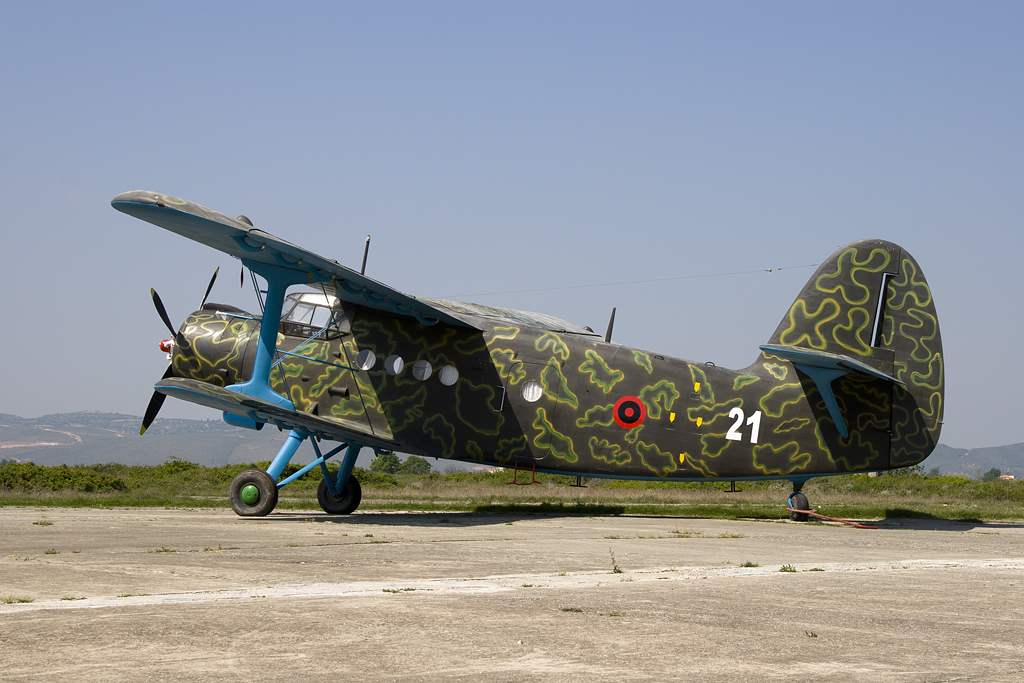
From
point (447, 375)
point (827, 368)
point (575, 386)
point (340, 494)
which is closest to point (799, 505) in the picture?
point (827, 368)

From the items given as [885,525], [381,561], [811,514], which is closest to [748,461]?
[811,514]

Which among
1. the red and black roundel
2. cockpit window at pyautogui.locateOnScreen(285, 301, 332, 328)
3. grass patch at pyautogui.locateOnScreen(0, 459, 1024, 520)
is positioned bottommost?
grass patch at pyautogui.locateOnScreen(0, 459, 1024, 520)

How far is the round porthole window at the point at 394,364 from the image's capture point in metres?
15.6

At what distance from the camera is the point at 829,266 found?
15.5 metres

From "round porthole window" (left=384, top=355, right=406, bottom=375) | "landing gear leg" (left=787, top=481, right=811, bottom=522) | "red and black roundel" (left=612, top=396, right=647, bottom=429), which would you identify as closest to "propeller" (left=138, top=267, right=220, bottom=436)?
"round porthole window" (left=384, top=355, right=406, bottom=375)

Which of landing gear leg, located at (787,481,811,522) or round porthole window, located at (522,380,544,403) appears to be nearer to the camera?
round porthole window, located at (522,380,544,403)

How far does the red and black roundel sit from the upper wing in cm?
316

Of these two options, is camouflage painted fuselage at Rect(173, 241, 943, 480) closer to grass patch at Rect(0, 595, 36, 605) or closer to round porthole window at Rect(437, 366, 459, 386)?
round porthole window at Rect(437, 366, 459, 386)

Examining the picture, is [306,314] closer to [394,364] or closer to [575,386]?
[394,364]

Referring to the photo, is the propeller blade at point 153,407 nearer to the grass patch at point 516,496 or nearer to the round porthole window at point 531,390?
the grass patch at point 516,496

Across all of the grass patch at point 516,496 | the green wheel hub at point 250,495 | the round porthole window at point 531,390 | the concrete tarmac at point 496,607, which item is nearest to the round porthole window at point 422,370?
the round porthole window at point 531,390

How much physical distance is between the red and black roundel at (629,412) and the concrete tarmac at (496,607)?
337 cm

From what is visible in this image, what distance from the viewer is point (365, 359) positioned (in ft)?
51.3

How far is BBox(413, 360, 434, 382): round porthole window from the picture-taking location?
15.6 m
